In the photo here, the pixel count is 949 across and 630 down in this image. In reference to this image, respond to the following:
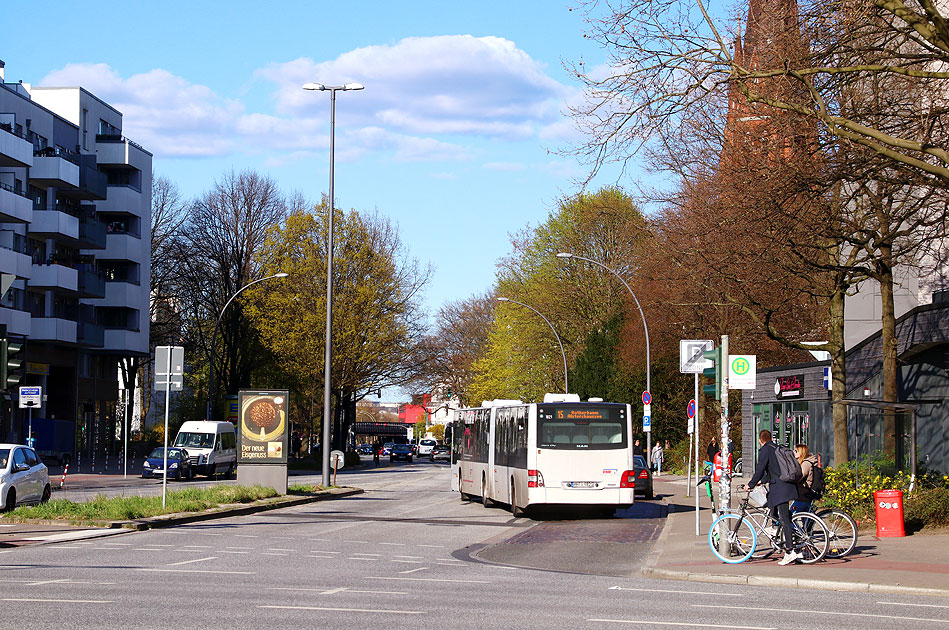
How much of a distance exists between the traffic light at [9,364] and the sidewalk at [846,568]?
414 inches

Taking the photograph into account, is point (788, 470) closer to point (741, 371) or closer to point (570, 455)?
point (741, 371)

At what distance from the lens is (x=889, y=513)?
67.8 feet

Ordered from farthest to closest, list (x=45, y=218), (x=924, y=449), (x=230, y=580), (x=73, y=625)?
1. (x=45, y=218)
2. (x=924, y=449)
3. (x=230, y=580)
4. (x=73, y=625)

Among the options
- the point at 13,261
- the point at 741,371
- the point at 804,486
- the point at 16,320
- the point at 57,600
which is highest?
the point at 13,261

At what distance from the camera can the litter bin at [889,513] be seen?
2056 cm

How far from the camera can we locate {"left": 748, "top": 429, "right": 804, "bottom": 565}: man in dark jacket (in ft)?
54.4

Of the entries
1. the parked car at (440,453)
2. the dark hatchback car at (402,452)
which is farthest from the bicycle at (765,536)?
the parked car at (440,453)

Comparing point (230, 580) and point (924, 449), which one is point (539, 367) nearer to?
point (924, 449)

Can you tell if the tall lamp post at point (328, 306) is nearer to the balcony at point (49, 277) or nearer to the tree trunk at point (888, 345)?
the tree trunk at point (888, 345)

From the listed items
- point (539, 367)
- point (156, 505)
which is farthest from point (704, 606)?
point (539, 367)

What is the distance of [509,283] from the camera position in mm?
69875

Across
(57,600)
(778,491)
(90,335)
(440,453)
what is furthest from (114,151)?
(57,600)

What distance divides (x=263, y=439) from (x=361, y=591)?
20.3 metres

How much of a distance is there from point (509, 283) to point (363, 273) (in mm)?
10777
